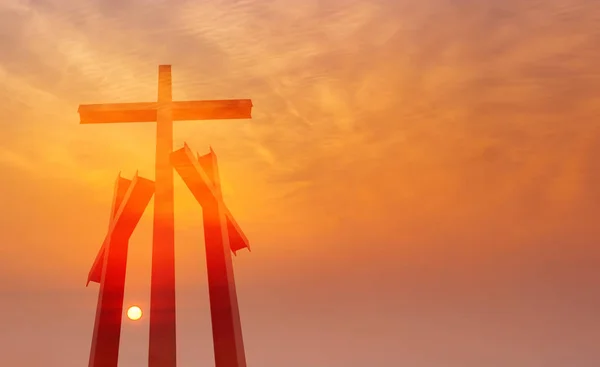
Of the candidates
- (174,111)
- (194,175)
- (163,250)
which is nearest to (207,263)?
(163,250)

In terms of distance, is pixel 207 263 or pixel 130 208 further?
pixel 130 208

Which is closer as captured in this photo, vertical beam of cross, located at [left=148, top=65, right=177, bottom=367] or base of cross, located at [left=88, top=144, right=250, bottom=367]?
vertical beam of cross, located at [left=148, top=65, right=177, bottom=367]

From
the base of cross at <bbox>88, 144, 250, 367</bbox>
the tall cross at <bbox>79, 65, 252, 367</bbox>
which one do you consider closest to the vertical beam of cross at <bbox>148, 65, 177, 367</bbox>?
the tall cross at <bbox>79, 65, 252, 367</bbox>

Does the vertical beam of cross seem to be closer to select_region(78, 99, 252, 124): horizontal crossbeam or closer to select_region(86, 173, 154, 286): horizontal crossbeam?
select_region(78, 99, 252, 124): horizontal crossbeam

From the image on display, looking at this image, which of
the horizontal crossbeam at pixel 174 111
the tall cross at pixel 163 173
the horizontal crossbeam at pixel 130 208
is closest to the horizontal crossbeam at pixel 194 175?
the tall cross at pixel 163 173

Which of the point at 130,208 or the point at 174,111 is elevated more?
the point at 174,111

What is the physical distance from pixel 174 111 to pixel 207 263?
1.66m

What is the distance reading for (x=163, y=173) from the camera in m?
6.18

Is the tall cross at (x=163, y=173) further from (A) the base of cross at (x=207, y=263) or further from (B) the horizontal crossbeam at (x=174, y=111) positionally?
(A) the base of cross at (x=207, y=263)

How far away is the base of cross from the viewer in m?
5.87

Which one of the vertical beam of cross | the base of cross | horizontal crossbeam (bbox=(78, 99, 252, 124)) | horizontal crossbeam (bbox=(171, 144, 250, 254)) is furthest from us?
horizontal crossbeam (bbox=(78, 99, 252, 124))

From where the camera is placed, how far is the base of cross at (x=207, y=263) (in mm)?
5872

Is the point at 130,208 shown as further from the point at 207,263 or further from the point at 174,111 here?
the point at 174,111

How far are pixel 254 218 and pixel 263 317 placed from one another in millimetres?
3328
